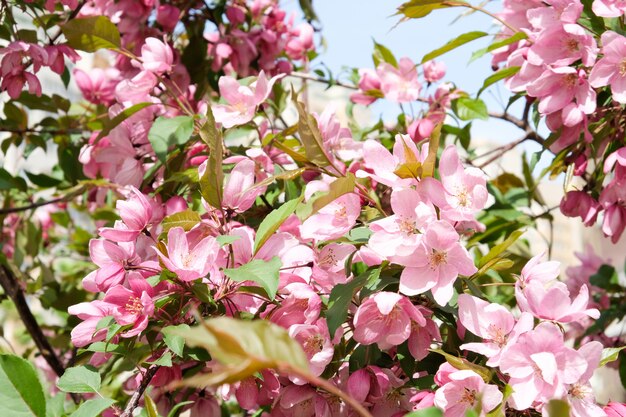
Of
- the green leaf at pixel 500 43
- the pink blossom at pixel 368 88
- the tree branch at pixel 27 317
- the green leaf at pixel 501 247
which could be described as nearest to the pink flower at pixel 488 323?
the green leaf at pixel 501 247

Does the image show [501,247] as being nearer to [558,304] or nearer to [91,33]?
[558,304]

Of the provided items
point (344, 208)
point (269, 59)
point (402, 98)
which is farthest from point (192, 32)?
point (344, 208)

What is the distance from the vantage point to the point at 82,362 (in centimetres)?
127

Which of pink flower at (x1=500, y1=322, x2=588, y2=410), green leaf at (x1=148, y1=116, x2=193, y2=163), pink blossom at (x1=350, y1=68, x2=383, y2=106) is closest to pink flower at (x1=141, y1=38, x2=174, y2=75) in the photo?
green leaf at (x1=148, y1=116, x2=193, y2=163)

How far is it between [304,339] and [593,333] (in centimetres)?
105

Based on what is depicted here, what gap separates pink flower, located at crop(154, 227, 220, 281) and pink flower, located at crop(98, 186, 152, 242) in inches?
4.4

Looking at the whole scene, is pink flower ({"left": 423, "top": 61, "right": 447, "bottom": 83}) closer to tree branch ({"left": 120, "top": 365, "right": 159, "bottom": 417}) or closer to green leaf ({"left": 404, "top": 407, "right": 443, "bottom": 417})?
tree branch ({"left": 120, "top": 365, "right": 159, "bottom": 417})

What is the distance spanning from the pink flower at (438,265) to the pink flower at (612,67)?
41 centimetres

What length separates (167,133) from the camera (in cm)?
124

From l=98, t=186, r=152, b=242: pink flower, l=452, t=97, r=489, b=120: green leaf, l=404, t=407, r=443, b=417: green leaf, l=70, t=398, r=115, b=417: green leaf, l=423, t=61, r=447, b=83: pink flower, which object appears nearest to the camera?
l=404, t=407, r=443, b=417: green leaf

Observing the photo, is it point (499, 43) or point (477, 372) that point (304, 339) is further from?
point (499, 43)

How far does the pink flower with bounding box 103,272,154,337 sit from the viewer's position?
0.90 meters

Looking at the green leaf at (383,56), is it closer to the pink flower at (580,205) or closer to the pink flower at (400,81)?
the pink flower at (400,81)

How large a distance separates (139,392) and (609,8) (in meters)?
0.85
